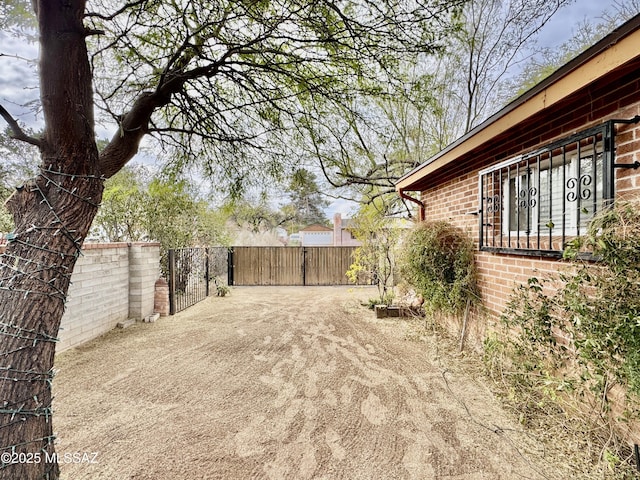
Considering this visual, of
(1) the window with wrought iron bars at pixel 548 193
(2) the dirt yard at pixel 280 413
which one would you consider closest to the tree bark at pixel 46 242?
(2) the dirt yard at pixel 280 413

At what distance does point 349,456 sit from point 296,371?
1.51 metres

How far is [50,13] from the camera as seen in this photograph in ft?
5.57

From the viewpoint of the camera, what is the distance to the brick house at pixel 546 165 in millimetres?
2002

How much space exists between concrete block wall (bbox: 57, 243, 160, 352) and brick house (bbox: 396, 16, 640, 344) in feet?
17.6

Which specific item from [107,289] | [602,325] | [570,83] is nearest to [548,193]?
[570,83]

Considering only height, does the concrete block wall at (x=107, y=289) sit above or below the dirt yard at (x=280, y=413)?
above

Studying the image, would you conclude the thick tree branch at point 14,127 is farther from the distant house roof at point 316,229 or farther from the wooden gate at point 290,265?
the distant house roof at point 316,229

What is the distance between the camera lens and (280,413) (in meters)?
2.61

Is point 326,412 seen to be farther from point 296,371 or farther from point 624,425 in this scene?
point 624,425

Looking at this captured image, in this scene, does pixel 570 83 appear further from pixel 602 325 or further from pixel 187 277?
pixel 187 277

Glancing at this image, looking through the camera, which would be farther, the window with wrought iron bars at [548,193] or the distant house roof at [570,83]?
the window with wrought iron bars at [548,193]

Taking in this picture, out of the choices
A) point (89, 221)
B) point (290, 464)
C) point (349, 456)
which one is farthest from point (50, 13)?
point (349, 456)

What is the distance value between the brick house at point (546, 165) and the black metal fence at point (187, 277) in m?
5.49

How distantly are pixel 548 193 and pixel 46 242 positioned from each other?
3.95 metres
